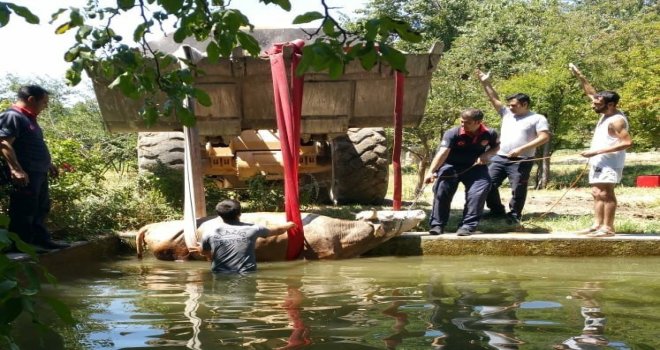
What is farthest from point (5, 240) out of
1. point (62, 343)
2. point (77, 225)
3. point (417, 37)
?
point (77, 225)

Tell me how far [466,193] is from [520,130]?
1.05 meters

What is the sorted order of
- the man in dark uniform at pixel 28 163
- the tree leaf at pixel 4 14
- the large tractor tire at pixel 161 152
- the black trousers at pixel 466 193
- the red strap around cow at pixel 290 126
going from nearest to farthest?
the tree leaf at pixel 4 14 → the man in dark uniform at pixel 28 163 → the red strap around cow at pixel 290 126 → the black trousers at pixel 466 193 → the large tractor tire at pixel 161 152

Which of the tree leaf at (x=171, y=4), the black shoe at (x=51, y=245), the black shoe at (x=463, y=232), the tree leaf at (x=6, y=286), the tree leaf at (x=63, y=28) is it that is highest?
the tree leaf at (x=63, y=28)

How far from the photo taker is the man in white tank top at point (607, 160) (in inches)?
287

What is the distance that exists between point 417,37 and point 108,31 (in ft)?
4.72

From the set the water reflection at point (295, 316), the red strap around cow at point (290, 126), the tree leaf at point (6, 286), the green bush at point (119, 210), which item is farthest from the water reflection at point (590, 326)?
the green bush at point (119, 210)

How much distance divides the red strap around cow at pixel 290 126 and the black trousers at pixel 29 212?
2.11 metres

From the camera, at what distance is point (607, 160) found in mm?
7340

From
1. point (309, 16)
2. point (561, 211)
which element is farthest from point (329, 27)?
point (561, 211)

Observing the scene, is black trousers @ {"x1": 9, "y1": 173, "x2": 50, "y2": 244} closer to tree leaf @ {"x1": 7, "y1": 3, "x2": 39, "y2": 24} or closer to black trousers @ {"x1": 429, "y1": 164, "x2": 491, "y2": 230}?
black trousers @ {"x1": 429, "y1": 164, "x2": 491, "y2": 230}

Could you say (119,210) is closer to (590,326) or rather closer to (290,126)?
(290,126)

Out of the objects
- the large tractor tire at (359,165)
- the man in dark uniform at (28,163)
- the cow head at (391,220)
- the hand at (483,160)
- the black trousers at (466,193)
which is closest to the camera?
A: the man in dark uniform at (28,163)

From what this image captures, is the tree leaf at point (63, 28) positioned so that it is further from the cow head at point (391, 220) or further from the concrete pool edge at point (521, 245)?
the concrete pool edge at point (521, 245)

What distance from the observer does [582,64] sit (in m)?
17.8
